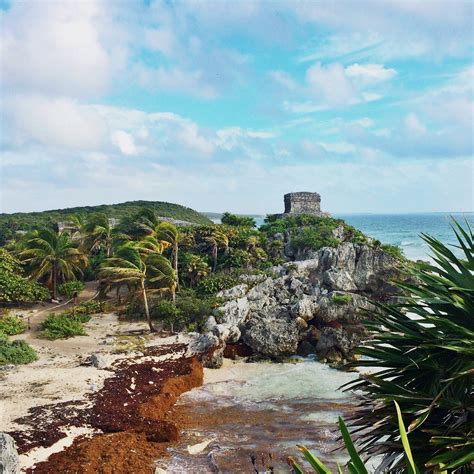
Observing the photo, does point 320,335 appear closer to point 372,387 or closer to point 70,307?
point 70,307

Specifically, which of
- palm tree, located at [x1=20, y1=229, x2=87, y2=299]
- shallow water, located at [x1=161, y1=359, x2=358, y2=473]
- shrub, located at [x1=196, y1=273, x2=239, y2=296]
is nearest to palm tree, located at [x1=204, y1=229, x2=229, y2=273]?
shrub, located at [x1=196, y1=273, x2=239, y2=296]

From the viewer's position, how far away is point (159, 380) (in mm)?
16781

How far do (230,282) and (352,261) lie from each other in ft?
26.7

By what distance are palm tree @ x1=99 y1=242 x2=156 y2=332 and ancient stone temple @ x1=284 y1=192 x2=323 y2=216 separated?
26.6 m

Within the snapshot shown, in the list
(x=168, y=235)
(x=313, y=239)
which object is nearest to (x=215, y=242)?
(x=168, y=235)

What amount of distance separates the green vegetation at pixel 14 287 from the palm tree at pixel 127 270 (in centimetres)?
483

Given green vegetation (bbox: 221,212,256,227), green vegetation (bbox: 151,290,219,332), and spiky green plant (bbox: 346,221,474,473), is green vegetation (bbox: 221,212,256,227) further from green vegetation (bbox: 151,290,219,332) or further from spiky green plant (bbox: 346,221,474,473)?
spiky green plant (bbox: 346,221,474,473)

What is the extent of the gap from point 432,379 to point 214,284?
22055 millimetres

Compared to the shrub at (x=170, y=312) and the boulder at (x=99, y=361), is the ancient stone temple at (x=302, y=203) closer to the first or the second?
the shrub at (x=170, y=312)

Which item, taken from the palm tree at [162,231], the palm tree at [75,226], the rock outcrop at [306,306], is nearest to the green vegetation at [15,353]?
the rock outcrop at [306,306]

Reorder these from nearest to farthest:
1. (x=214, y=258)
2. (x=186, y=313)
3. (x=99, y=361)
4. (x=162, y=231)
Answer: (x=99, y=361), (x=186, y=313), (x=162, y=231), (x=214, y=258)

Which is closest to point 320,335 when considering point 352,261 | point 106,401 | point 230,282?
point 230,282

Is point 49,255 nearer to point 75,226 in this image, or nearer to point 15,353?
point 15,353

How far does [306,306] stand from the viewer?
77.3 feet
